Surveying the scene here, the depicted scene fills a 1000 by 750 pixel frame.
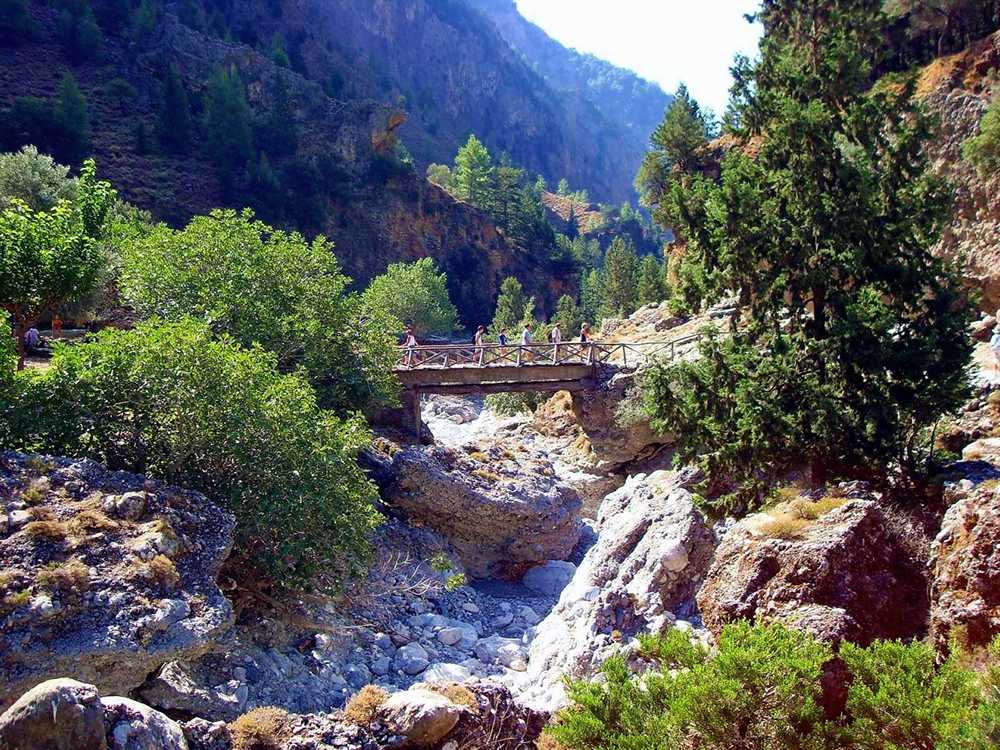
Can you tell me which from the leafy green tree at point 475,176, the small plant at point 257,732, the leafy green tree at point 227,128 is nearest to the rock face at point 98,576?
the small plant at point 257,732

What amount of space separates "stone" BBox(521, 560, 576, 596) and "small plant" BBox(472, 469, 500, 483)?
3358 millimetres

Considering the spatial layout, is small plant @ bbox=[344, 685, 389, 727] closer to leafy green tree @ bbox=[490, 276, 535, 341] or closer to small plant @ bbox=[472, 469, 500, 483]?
small plant @ bbox=[472, 469, 500, 483]

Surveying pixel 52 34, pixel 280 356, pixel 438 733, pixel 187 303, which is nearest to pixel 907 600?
pixel 438 733

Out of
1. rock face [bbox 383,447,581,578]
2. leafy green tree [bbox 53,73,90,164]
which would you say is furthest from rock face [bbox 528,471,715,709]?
leafy green tree [bbox 53,73,90,164]

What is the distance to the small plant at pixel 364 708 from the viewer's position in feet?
33.5

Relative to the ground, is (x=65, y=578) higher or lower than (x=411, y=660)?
higher

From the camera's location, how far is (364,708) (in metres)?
10.3

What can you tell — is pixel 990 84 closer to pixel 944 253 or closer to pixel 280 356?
pixel 944 253

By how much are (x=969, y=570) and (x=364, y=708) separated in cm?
839

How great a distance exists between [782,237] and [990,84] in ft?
68.8

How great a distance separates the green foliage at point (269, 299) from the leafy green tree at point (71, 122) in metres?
46.0

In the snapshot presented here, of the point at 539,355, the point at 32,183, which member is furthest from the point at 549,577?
the point at 32,183

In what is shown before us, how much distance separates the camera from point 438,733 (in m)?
10.1

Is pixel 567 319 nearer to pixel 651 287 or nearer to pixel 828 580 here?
pixel 651 287
